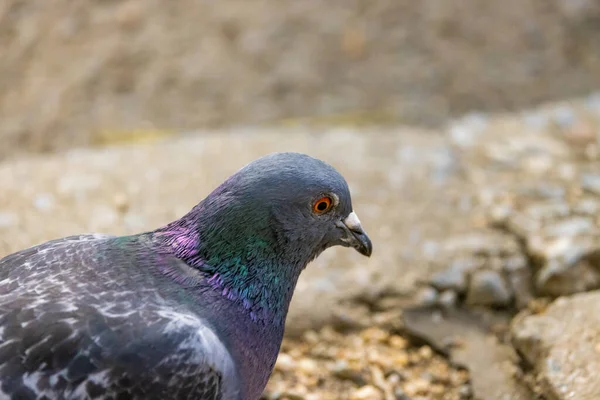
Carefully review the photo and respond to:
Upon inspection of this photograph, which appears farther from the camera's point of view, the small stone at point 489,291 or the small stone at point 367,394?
the small stone at point 489,291

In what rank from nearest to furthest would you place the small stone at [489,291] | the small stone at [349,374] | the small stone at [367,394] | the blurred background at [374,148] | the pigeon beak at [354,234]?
the pigeon beak at [354,234], the small stone at [367,394], the small stone at [349,374], the blurred background at [374,148], the small stone at [489,291]

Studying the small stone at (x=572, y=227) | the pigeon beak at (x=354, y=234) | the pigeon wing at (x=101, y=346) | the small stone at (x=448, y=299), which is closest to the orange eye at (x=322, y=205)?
the pigeon beak at (x=354, y=234)

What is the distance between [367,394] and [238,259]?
132 centimetres

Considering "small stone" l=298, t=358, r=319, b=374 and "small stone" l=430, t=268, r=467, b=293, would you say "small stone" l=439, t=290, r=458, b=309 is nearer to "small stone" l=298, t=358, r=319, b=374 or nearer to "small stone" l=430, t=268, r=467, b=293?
"small stone" l=430, t=268, r=467, b=293

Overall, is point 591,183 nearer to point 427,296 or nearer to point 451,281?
point 451,281

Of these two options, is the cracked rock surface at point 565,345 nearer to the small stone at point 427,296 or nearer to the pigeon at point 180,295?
the small stone at point 427,296

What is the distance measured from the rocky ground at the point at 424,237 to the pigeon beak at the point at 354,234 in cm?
101

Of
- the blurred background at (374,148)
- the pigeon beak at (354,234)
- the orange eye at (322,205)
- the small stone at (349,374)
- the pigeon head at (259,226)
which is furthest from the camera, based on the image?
the blurred background at (374,148)

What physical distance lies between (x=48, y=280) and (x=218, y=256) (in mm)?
650

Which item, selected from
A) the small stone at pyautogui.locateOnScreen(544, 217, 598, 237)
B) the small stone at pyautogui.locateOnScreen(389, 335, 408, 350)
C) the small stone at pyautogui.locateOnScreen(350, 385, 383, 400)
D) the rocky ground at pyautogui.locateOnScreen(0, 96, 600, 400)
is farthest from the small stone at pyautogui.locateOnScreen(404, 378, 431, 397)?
the small stone at pyautogui.locateOnScreen(544, 217, 598, 237)

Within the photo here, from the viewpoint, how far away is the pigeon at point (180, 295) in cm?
256

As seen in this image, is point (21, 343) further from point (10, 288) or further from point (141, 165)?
point (141, 165)

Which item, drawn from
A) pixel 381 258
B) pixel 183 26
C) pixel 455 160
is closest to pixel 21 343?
pixel 381 258

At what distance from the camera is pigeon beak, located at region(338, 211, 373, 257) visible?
10.5 ft
